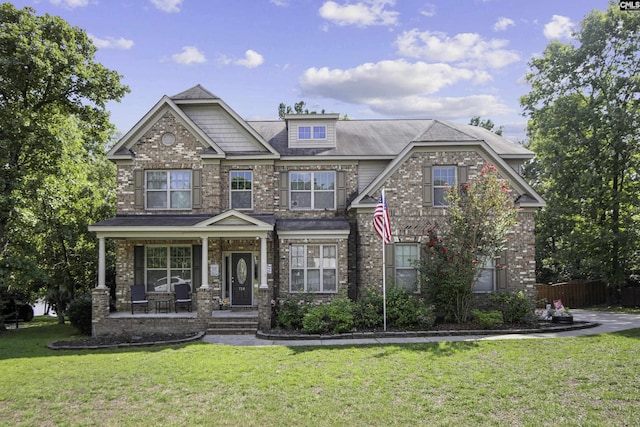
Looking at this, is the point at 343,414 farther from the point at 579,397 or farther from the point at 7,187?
the point at 7,187

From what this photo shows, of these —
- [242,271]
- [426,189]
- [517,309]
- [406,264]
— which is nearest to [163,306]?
[242,271]

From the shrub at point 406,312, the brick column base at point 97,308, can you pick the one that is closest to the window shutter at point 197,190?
the brick column base at point 97,308

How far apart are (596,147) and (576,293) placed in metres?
7.85

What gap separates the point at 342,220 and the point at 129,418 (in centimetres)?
1180

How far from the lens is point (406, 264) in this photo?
56.0 ft

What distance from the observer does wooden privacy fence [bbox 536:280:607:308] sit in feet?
81.1

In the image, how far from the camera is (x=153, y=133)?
17578mm

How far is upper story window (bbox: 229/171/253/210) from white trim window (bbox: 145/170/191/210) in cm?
165

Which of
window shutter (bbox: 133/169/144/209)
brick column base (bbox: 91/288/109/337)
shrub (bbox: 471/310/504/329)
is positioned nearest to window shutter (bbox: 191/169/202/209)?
window shutter (bbox: 133/169/144/209)

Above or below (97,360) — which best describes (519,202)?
above

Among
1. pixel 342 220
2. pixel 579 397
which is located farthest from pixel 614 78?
pixel 579 397

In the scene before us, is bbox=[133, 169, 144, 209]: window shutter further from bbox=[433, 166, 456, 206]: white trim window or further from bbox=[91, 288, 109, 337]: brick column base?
bbox=[433, 166, 456, 206]: white trim window

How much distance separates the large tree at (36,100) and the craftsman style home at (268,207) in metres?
3.10

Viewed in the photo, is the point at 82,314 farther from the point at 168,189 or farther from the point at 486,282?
the point at 486,282
